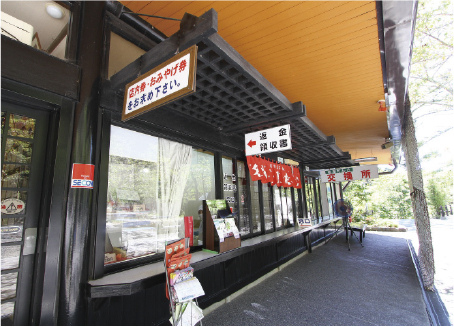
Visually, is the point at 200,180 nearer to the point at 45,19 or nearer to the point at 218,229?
the point at 218,229

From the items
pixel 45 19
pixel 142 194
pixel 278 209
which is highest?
pixel 45 19

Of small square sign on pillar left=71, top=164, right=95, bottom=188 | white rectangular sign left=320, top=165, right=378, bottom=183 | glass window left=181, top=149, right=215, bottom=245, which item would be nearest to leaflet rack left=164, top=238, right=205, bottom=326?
small square sign on pillar left=71, top=164, right=95, bottom=188

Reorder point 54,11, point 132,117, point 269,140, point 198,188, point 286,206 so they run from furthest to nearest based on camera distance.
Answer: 1. point 286,206
2. point 198,188
3. point 269,140
4. point 54,11
5. point 132,117

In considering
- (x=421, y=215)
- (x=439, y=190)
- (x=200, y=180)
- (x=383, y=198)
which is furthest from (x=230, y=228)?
(x=383, y=198)

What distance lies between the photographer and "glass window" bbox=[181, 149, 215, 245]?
4.35 meters

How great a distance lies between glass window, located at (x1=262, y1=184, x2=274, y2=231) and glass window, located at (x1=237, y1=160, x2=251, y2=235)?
3.24 feet

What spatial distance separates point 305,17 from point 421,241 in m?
5.39

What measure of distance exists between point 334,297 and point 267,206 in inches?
117

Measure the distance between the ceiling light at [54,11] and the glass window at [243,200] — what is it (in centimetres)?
441

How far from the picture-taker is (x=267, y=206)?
697 cm

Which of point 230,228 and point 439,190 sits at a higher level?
point 439,190

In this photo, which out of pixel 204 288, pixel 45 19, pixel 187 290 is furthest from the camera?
pixel 204 288

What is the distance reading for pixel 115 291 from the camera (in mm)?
2369

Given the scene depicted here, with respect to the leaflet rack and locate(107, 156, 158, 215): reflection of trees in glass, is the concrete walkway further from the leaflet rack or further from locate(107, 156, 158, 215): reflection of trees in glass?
locate(107, 156, 158, 215): reflection of trees in glass
